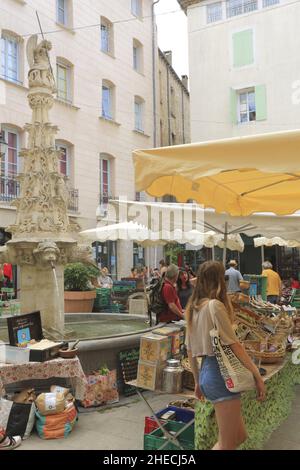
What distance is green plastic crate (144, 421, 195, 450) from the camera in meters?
3.71

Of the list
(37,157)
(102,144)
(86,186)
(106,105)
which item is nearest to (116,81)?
(106,105)

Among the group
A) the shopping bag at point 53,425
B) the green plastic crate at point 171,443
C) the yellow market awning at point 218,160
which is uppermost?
the yellow market awning at point 218,160

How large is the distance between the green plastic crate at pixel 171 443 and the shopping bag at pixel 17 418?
51.6 inches

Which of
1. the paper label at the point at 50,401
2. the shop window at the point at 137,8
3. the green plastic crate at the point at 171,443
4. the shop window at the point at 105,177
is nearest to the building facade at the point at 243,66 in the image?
the shop window at the point at 137,8

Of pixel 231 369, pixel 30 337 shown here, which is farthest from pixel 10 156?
pixel 231 369

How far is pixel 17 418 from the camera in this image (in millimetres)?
4461

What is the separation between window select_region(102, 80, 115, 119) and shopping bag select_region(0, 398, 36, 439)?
18.9 metres

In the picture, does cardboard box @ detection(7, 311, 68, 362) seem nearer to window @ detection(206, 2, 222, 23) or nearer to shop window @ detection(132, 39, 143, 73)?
window @ detection(206, 2, 222, 23)

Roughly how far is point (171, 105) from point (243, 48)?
24.3ft

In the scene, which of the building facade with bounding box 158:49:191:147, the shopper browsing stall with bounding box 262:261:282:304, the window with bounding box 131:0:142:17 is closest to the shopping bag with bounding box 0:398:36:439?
the shopper browsing stall with bounding box 262:261:282:304

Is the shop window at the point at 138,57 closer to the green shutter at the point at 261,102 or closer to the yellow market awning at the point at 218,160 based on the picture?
the green shutter at the point at 261,102

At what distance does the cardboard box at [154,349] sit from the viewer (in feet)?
12.5

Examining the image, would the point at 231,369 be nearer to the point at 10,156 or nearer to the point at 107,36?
the point at 10,156

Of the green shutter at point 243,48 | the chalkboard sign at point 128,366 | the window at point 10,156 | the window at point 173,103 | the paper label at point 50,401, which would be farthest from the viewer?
the window at point 173,103
